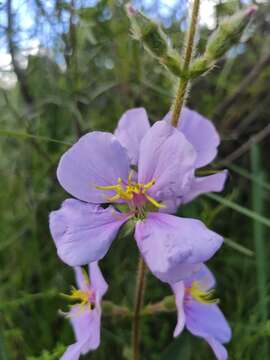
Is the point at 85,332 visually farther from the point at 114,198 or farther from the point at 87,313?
the point at 114,198

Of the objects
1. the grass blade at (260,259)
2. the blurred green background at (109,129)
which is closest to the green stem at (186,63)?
the blurred green background at (109,129)

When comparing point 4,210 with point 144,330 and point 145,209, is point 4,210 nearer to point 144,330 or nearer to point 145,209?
point 144,330

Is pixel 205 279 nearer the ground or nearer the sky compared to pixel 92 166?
nearer the ground

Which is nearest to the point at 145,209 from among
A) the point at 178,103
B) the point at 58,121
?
the point at 178,103

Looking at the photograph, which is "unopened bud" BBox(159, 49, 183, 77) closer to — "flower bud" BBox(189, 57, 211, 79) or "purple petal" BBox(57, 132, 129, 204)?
"flower bud" BBox(189, 57, 211, 79)

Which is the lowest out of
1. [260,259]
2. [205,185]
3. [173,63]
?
[260,259]

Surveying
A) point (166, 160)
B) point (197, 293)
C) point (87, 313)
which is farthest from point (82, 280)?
point (166, 160)

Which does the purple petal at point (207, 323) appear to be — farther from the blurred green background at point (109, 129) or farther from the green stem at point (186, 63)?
the green stem at point (186, 63)
